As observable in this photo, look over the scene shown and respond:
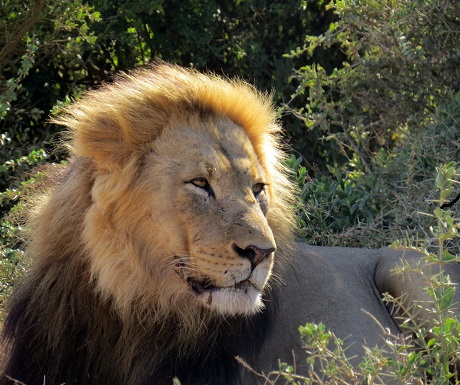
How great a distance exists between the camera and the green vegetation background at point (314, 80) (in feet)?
16.3

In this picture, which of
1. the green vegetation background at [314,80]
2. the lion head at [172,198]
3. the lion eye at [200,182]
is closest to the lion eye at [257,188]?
the lion head at [172,198]

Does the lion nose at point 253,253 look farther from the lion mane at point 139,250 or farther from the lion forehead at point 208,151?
the lion forehead at point 208,151

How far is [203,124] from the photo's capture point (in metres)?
3.63

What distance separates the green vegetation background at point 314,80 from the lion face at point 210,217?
2.01 ft

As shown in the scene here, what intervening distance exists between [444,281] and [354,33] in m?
3.23

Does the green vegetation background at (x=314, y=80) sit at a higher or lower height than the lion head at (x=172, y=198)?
lower

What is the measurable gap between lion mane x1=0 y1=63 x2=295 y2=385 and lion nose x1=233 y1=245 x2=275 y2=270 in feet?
0.26

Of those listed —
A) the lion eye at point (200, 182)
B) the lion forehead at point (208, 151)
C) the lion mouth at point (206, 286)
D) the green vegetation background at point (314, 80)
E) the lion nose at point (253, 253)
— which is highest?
the lion forehead at point (208, 151)

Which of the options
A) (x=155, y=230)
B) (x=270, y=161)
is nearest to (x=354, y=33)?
(x=270, y=161)

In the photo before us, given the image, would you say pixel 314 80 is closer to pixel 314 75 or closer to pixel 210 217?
pixel 314 75

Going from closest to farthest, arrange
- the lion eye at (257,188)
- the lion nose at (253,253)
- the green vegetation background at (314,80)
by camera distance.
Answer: the lion nose at (253,253), the lion eye at (257,188), the green vegetation background at (314,80)

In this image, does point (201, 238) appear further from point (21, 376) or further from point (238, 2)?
point (238, 2)

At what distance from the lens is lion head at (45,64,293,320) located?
3281 mm

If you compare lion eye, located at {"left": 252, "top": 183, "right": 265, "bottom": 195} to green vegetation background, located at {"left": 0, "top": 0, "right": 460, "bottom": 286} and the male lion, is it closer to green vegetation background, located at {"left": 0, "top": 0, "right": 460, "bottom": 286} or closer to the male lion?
the male lion
